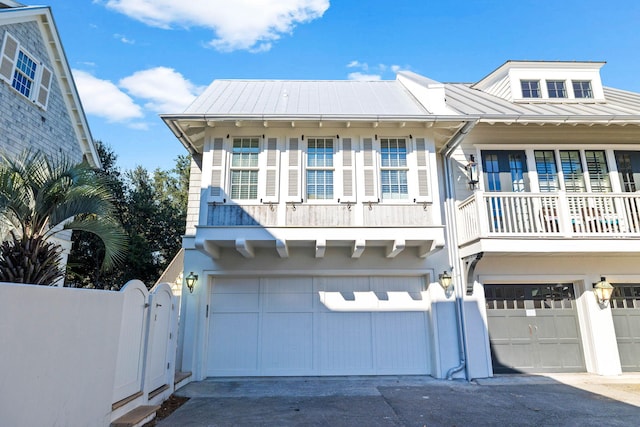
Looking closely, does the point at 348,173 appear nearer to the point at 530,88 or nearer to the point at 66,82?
the point at 530,88

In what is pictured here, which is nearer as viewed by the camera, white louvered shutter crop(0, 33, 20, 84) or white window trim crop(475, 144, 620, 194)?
white louvered shutter crop(0, 33, 20, 84)

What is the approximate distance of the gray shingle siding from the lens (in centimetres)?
715

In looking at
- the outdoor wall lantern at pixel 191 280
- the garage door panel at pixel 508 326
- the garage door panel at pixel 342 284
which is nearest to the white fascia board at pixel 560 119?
the garage door panel at pixel 508 326

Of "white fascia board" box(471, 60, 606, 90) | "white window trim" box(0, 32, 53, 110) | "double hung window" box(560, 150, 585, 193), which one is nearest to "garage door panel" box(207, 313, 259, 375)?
"white window trim" box(0, 32, 53, 110)

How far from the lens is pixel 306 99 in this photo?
8477 mm

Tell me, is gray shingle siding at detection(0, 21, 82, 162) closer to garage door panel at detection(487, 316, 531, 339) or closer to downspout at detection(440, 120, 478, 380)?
downspout at detection(440, 120, 478, 380)

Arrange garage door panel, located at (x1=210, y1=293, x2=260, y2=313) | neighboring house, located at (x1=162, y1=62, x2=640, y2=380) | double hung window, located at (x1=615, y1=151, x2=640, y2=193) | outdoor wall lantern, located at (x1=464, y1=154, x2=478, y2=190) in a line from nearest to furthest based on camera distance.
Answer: neighboring house, located at (x1=162, y1=62, x2=640, y2=380), garage door panel, located at (x1=210, y1=293, x2=260, y2=313), outdoor wall lantern, located at (x1=464, y1=154, x2=478, y2=190), double hung window, located at (x1=615, y1=151, x2=640, y2=193)

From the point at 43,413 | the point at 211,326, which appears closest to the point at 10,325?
the point at 43,413

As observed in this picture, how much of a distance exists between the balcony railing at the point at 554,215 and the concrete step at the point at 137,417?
20.1ft

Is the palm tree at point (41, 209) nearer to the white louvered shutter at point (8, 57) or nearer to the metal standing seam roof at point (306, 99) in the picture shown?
the metal standing seam roof at point (306, 99)

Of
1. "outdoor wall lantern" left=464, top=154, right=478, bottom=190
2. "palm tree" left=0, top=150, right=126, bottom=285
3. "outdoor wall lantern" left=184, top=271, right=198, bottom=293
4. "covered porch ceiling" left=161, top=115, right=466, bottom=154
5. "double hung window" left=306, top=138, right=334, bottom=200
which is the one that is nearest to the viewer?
"palm tree" left=0, top=150, right=126, bottom=285

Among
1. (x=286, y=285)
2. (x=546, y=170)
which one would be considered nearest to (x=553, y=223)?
(x=546, y=170)

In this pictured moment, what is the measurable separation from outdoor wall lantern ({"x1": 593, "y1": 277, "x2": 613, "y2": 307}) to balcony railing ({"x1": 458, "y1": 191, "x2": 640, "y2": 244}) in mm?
1233

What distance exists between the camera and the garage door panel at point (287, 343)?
7230 mm
